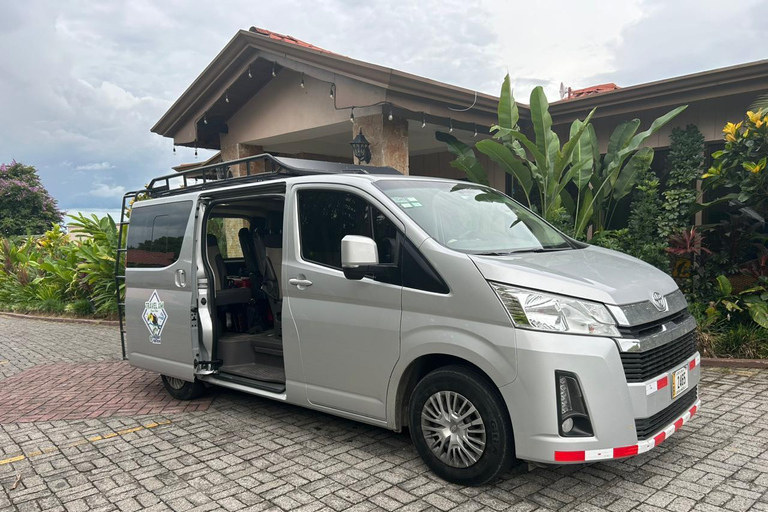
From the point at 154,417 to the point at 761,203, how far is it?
694cm

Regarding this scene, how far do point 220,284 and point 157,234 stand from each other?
32.1 inches

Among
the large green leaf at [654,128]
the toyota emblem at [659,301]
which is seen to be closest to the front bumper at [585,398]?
the toyota emblem at [659,301]

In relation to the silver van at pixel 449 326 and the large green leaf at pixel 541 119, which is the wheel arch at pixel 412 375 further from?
the large green leaf at pixel 541 119

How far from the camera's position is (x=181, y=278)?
5223 mm

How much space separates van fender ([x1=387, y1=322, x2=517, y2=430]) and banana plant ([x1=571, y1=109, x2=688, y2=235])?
185 inches

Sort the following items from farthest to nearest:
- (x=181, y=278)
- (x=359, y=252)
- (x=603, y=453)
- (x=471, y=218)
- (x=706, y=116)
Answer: (x=706, y=116)
(x=181, y=278)
(x=471, y=218)
(x=359, y=252)
(x=603, y=453)

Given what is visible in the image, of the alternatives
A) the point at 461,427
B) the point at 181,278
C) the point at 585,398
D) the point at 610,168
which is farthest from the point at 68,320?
the point at 585,398

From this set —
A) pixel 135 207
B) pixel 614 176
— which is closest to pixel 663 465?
pixel 614 176

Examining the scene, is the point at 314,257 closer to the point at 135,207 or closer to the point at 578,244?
the point at 578,244

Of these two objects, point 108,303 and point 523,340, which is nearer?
point 523,340

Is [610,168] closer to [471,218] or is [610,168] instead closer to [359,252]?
[471,218]

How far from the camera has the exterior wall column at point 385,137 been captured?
853 cm

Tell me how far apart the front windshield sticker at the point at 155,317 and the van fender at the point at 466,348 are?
2.82 m

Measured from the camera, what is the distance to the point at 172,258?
5.38 meters
